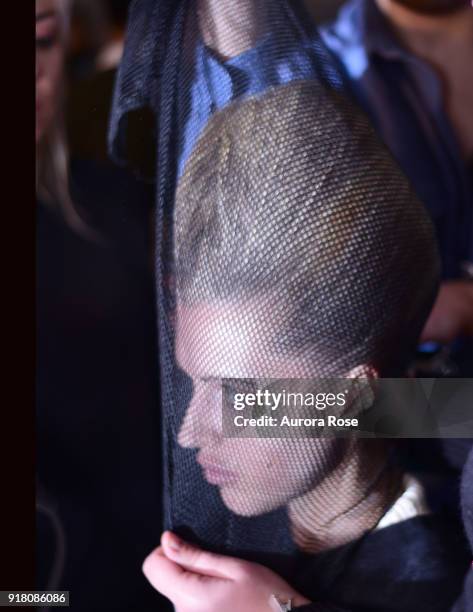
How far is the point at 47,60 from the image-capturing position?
62 cm

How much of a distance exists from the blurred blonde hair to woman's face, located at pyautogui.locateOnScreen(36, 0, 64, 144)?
3 cm

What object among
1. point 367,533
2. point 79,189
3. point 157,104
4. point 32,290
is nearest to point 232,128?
point 157,104

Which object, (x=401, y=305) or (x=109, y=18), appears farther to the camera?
(x=109, y=18)

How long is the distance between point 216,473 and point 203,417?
4cm

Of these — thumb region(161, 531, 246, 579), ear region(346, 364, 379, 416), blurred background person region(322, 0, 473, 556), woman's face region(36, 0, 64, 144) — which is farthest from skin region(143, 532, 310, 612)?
woman's face region(36, 0, 64, 144)

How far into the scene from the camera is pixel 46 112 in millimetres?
701

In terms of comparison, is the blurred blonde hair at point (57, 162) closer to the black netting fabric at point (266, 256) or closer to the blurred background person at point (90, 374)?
the blurred background person at point (90, 374)

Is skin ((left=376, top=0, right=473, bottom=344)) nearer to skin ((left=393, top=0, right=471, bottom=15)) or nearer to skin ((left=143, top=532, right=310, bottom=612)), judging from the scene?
skin ((left=393, top=0, right=471, bottom=15))

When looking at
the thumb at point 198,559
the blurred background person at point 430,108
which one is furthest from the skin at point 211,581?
the blurred background person at point 430,108

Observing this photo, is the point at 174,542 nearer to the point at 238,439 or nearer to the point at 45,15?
the point at 238,439

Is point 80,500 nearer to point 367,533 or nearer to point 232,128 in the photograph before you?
point 367,533

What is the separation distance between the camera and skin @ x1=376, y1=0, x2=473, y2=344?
1.92 feet

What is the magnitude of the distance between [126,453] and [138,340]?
136 mm

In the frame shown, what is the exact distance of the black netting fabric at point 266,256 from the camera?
43 centimetres
